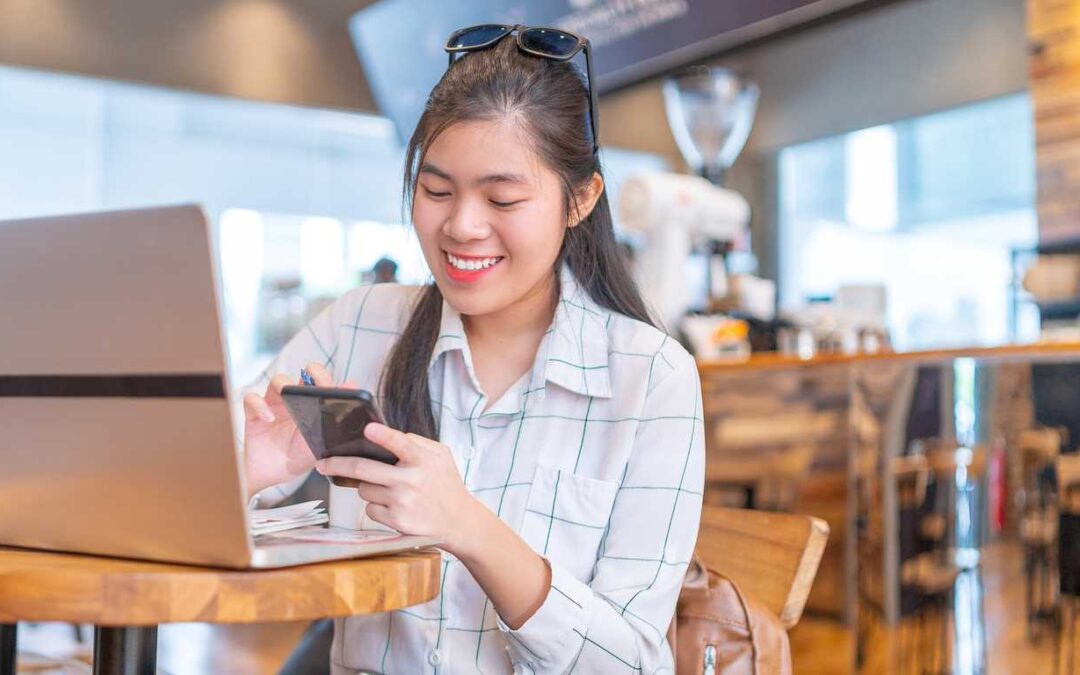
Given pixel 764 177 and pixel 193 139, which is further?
pixel 764 177

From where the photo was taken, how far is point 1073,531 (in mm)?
2166

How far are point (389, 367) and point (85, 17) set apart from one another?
366 centimetres

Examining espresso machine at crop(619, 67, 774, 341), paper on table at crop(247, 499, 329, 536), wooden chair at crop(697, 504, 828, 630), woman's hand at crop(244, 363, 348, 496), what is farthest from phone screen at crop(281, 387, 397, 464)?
espresso machine at crop(619, 67, 774, 341)

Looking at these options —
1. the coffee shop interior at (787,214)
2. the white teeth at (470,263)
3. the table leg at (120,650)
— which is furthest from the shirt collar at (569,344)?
the table leg at (120,650)

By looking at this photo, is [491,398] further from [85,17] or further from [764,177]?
[764,177]

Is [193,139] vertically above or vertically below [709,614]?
above

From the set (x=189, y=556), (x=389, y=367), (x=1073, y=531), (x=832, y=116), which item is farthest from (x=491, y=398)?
(x=832, y=116)

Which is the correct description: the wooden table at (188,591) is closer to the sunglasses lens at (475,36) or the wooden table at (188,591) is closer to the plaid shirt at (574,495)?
the plaid shirt at (574,495)

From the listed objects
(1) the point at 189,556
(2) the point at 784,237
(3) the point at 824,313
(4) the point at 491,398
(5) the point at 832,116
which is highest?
(5) the point at 832,116

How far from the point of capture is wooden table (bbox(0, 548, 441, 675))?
0.73m

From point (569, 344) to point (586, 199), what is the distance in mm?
194

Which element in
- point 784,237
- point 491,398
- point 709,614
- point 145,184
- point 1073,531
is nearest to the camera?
point 709,614

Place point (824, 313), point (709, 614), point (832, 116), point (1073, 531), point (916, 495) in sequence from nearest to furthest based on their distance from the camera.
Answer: point (709, 614) → point (1073, 531) → point (916, 495) → point (824, 313) → point (832, 116)

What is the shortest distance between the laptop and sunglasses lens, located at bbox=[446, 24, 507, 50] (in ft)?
2.11
